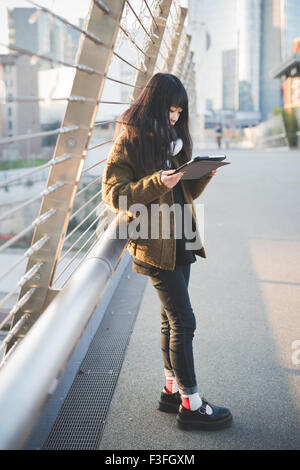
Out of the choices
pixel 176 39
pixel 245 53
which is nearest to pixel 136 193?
pixel 176 39

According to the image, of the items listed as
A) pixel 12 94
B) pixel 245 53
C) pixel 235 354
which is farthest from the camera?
pixel 245 53

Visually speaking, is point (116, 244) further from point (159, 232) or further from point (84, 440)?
point (84, 440)

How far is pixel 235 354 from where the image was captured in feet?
8.87

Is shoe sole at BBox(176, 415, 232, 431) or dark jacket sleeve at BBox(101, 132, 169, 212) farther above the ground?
dark jacket sleeve at BBox(101, 132, 169, 212)

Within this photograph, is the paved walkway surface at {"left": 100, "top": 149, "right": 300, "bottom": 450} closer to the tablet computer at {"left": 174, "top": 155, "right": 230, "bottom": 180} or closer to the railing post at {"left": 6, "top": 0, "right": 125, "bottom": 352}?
the railing post at {"left": 6, "top": 0, "right": 125, "bottom": 352}

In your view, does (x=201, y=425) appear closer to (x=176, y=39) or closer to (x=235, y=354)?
(x=235, y=354)

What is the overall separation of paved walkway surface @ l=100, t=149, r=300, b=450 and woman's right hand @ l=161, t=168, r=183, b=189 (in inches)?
39.8

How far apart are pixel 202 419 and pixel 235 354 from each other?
0.72m

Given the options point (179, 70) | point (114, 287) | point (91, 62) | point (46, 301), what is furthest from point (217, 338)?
point (179, 70)

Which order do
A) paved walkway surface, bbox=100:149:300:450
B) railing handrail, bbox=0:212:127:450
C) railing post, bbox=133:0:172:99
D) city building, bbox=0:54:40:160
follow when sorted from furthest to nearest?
railing post, bbox=133:0:172:99 < paved walkway surface, bbox=100:149:300:450 < city building, bbox=0:54:40:160 < railing handrail, bbox=0:212:127:450

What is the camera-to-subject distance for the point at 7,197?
230 feet

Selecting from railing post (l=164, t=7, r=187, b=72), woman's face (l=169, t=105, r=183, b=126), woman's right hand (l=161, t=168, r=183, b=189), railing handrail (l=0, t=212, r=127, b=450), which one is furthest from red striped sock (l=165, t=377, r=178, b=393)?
railing post (l=164, t=7, r=187, b=72)

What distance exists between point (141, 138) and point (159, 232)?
0.38 metres

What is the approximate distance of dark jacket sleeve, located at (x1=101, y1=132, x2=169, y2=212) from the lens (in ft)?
5.95
